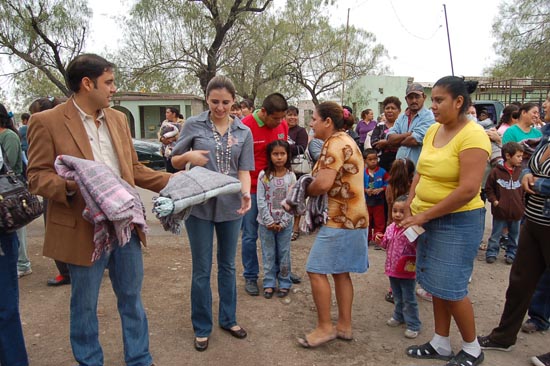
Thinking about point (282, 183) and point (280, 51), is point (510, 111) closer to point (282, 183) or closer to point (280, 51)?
point (282, 183)

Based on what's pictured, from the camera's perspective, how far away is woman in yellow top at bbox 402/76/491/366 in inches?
104

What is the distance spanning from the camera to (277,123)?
4320 mm

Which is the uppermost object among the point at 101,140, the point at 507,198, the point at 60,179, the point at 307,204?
the point at 101,140

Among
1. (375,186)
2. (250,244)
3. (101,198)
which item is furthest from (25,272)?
(375,186)

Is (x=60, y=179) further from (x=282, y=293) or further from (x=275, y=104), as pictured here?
(x=282, y=293)

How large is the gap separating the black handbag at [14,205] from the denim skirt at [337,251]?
1.96 m

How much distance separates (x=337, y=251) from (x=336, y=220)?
0.24 metres

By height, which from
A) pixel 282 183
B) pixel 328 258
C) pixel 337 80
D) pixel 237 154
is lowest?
pixel 328 258

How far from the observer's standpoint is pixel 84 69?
2449 mm

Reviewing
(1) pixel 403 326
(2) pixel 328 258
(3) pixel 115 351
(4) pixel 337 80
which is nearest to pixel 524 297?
(1) pixel 403 326

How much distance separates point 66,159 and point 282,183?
234 centimetres

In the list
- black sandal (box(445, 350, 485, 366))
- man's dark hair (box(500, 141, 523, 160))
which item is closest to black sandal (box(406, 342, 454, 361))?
black sandal (box(445, 350, 485, 366))

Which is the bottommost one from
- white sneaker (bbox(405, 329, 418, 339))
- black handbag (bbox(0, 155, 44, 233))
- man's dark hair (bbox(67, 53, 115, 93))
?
white sneaker (bbox(405, 329, 418, 339))

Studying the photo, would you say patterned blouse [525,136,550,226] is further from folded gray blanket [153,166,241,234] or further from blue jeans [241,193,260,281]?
blue jeans [241,193,260,281]
